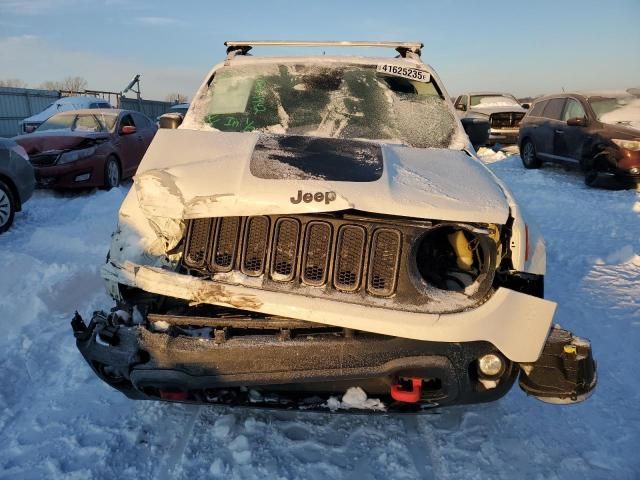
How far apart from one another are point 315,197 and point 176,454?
1543 mm

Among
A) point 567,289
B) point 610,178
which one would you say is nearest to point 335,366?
point 567,289

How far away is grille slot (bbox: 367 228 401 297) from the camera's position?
257 cm

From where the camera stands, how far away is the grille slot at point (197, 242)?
275cm

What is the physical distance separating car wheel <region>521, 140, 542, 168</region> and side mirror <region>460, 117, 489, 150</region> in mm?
10052

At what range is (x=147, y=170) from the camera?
2949mm

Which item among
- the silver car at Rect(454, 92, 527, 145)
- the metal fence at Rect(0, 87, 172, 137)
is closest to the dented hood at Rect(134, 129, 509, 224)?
the silver car at Rect(454, 92, 527, 145)

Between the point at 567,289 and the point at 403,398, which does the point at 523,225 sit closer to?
the point at 403,398

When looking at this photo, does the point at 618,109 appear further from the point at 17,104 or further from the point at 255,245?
the point at 17,104

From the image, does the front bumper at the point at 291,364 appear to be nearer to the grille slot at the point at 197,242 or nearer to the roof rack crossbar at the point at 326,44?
the grille slot at the point at 197,242

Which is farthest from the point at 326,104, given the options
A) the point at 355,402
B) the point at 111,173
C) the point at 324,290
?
the point at 111,173

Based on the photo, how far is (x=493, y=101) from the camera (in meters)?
19.3

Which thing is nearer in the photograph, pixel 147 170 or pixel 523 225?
pixel 523 225

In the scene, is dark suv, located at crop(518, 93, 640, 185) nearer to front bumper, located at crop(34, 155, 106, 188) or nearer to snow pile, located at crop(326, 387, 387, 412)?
front bumper, located at crop(34, 155, 106, 188)

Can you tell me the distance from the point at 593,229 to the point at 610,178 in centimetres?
398
